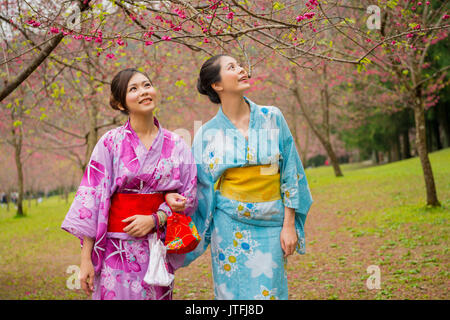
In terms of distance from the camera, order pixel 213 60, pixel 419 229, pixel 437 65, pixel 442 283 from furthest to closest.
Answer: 1. pixel 437 65
2. pixel 419 229
3. pixel 442 283
4. pixel 213 60

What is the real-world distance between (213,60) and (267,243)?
4.26 feet

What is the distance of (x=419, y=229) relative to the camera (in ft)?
22.4

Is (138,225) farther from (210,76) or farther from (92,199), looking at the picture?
(210,76)

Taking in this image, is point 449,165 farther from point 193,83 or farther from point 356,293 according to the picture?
point 356,293

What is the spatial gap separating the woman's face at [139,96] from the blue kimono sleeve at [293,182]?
894mm

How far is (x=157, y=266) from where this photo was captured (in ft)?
8.15

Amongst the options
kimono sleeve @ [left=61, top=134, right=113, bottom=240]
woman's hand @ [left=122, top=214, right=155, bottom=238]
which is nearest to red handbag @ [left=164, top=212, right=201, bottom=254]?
woman's hand @ [left=122, top=214, right=155, bottom=238]

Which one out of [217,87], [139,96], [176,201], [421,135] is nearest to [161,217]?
[176,201]

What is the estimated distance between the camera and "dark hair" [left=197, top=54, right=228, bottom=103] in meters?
2.88

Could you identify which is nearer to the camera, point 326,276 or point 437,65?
point 326,276

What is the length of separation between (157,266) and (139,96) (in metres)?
1.04

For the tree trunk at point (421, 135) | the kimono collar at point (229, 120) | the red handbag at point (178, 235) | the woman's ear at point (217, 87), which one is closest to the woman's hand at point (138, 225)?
the red handbag at point (178, 235)

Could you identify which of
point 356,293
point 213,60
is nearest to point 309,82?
point 356,293

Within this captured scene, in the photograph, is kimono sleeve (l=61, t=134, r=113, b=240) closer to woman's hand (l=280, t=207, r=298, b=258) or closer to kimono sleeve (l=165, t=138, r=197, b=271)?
kimono sleeve (l=165, t=138, r=197, b=271)
